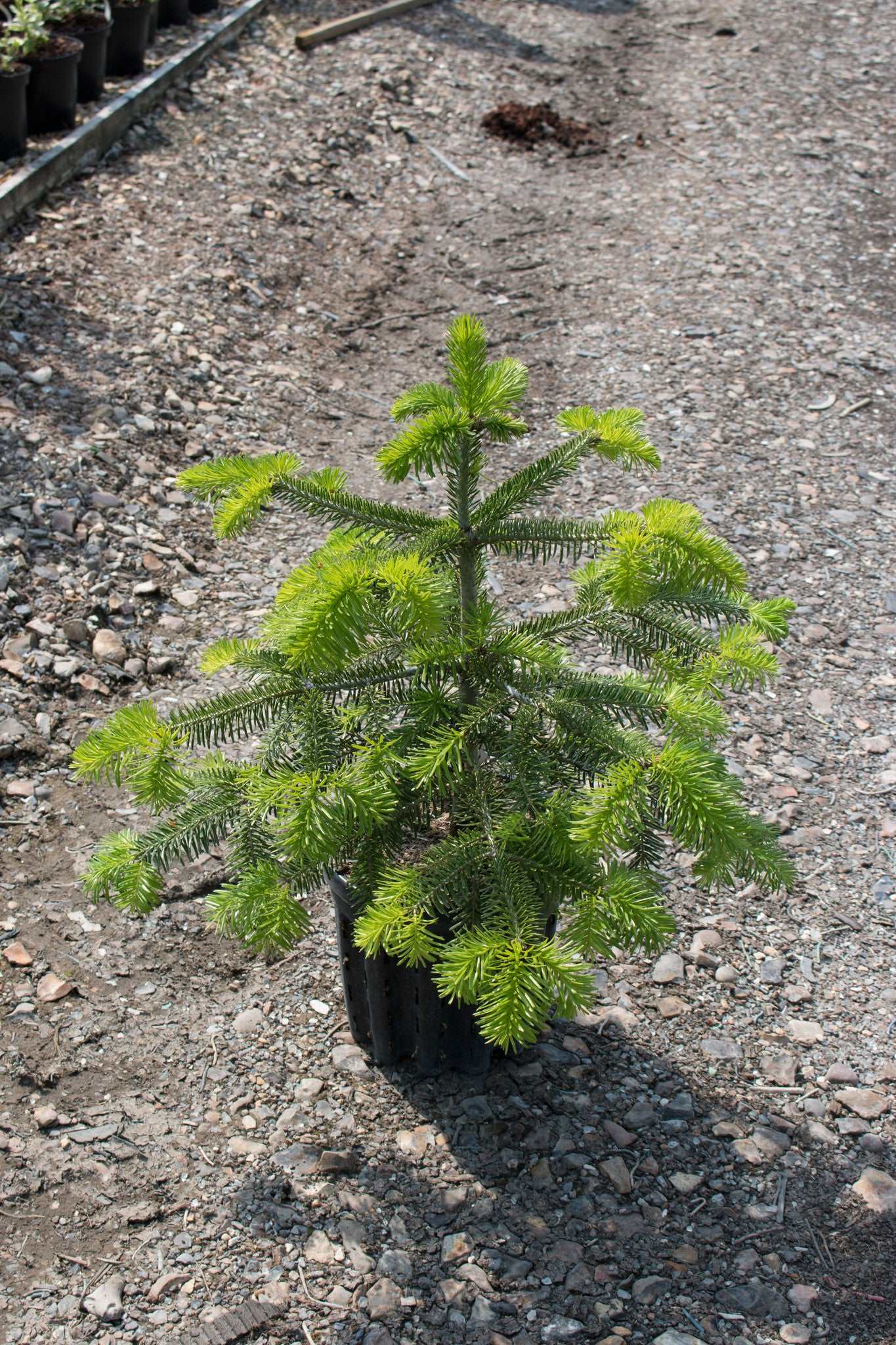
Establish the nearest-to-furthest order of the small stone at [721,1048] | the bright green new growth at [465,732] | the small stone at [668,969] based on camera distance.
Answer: the bright green new growth at [465,732] → the small stone at [721,1048] → the small stone at [668,969]

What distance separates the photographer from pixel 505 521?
88.7 inches

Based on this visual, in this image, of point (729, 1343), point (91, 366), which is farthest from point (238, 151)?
point (729, 1343)

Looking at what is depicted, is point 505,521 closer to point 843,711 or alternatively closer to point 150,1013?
point 150,1013

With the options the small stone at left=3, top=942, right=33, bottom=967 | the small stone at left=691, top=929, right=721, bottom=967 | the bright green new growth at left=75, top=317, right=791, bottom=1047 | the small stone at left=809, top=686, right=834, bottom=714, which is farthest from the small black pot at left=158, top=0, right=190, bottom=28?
the small stone at left=691, top=929, right=721, bottom=967

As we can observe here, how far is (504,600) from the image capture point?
4164 millimetres

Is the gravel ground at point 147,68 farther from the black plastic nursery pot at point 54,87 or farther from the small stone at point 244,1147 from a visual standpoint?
the small stone at point 244,1147

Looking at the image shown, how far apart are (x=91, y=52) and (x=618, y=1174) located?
21.2 ft

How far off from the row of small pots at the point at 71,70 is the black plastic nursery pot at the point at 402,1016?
196 inches

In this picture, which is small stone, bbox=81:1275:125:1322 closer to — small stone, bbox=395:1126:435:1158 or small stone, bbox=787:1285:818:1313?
small stone, bbox=395:1126:435:1158

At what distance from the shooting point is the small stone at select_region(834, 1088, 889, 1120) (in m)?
2.63

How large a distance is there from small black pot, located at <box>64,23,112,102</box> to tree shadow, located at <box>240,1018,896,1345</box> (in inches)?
238

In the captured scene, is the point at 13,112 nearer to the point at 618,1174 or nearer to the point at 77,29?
the point at 77,29

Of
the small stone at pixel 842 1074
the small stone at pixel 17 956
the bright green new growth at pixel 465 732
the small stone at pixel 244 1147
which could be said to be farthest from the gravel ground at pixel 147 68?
the small stone at pixel 842 1074

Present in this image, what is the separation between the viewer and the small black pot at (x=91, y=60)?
6383mm
